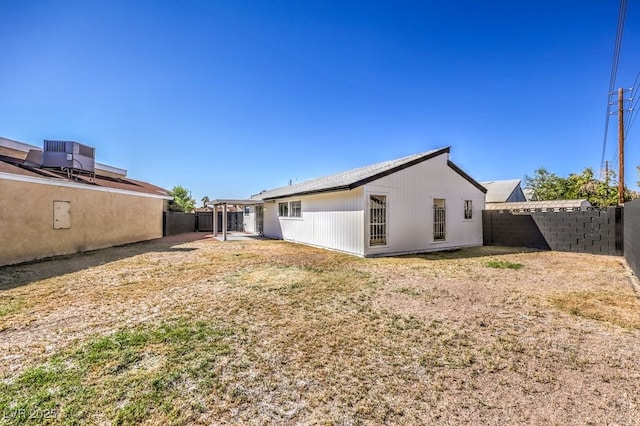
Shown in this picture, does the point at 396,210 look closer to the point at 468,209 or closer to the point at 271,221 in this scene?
the point at 468,209

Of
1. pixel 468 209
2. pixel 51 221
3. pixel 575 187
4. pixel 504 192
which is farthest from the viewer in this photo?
pixel 575 187

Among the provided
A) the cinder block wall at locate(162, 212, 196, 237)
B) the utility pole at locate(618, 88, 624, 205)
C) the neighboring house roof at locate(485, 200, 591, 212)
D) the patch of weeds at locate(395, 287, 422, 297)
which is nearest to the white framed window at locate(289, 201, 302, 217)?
the patch of weeds at locate(395, 287, 422, 297)

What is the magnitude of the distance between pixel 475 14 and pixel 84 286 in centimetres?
1340

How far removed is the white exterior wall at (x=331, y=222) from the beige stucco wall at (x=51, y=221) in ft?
24.0

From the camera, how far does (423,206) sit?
1057 centimetres

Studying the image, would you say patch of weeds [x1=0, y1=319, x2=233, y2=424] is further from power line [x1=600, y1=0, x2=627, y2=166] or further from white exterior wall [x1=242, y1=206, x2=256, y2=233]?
white exterior wall [x1=242, y1=206, x2=256, y2=233]

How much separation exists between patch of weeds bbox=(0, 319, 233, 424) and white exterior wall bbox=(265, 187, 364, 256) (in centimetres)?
653

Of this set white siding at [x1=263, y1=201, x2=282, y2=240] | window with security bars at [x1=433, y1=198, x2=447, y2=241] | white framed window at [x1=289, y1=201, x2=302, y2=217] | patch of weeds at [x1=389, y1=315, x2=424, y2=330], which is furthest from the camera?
white siding at [x1=263, y1=201, x2=282, y2=240]

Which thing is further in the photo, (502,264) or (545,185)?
(545,185)

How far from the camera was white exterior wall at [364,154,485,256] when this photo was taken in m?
9.61

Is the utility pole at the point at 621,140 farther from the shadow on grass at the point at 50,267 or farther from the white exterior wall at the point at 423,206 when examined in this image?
the shadow on grass at the point at 50,267

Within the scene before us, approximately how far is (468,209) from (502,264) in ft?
16.3

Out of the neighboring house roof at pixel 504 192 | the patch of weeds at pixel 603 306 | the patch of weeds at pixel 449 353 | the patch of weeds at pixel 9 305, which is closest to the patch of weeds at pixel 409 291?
the patch of weeds at pixel 449 353

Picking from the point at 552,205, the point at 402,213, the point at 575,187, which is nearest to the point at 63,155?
the point at 402,213
